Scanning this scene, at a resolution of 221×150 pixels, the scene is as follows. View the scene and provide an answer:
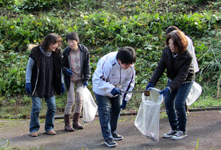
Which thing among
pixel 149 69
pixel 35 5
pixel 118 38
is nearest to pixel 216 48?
pixel 149 69

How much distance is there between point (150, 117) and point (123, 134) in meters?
0.89

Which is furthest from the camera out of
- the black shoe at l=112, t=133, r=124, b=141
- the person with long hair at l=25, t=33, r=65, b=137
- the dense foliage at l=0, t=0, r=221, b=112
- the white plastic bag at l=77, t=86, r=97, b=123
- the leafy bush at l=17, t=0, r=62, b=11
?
the leafy bush at l=17, t=0, r=62, b=11

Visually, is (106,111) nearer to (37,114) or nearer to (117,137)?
(117,137)

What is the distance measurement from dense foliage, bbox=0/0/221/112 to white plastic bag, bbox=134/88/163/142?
2.55 m

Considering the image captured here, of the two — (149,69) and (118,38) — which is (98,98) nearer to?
(149,69)

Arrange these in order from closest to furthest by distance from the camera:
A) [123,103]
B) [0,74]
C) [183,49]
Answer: [183,49] → [123,103] → [0,74]

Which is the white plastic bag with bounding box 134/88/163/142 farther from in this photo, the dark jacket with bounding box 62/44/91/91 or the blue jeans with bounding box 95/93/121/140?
the dark jacket with bounding box 62/44/91/91

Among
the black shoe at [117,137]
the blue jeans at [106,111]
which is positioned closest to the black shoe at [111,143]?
the blue jeans at [106,111]

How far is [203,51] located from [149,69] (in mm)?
1693

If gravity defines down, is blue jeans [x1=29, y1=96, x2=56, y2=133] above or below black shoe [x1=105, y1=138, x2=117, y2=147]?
above

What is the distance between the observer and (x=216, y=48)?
7082 mm

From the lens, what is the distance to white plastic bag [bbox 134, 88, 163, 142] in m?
3.66

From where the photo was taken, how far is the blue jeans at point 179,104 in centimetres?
389

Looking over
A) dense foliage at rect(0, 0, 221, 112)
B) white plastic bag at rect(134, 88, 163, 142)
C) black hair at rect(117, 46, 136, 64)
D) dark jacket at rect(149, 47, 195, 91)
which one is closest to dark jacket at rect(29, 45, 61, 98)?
black hair at rect(117, 46, 136, 64)
